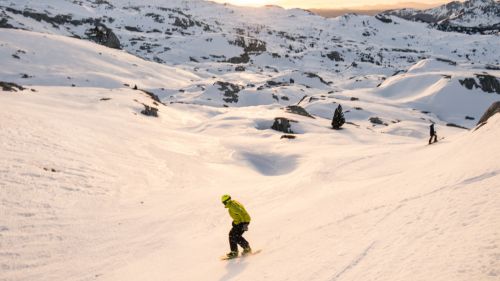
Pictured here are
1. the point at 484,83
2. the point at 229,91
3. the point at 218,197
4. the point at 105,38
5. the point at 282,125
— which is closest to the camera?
the point at 218,197

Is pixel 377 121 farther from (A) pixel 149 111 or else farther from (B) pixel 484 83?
(B) pixel 484 83

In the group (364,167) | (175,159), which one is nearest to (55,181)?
(175,159)

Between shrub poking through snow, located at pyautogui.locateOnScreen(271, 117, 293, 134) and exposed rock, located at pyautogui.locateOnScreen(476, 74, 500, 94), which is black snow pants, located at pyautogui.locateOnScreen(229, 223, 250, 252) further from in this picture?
exposed rock, located at pyautogui.locateOnScreen(476, 74, 500, 94)

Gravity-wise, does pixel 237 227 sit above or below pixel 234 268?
above

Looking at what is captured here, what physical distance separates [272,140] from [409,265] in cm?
3082

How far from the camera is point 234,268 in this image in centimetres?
976

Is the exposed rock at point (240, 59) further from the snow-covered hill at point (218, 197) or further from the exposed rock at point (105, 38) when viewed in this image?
the snow-covered hill at point (218, 197)

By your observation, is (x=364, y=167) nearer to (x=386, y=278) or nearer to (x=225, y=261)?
(x=225, y=261)

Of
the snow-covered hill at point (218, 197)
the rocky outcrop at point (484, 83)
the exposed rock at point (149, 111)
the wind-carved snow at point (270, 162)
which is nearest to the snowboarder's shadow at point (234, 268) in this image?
the snow-covered hill at point (218, 197)

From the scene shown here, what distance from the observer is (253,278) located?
8445 millimetres

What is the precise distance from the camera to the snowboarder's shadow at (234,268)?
9.20m

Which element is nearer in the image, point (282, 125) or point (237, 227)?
point (237, 227)

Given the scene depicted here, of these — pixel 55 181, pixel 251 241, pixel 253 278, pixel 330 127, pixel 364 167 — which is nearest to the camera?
pixel 253 278

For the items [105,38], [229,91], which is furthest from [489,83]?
[105,38]
